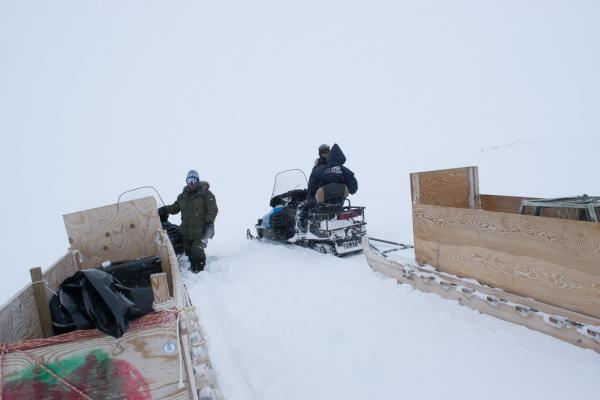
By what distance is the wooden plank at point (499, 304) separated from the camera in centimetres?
261

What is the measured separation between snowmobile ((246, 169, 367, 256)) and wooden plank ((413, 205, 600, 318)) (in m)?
1.85

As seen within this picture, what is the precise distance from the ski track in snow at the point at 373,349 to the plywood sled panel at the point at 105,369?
1.15 meters

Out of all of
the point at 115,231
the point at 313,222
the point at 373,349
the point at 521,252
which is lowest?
the point at 373,349

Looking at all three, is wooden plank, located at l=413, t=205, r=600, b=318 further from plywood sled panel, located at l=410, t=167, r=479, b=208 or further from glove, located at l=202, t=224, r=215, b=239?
glove, located at l=202, t=224, r=215, b=239

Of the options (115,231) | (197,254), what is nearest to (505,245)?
(115,231)

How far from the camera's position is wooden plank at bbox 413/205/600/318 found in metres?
2.61

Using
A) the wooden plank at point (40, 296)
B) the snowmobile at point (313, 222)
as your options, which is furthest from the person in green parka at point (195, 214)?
the wooden plank at point (40, 296)

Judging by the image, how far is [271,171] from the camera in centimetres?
2597

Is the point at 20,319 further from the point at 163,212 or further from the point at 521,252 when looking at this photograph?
the point at 163,212

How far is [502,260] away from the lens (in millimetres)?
3197

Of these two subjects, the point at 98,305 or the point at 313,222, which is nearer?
the point at 98,305

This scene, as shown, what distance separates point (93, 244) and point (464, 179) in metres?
3.79

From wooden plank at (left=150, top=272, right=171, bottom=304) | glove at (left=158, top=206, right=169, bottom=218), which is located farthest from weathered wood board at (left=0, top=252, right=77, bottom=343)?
glove at (left=158, top=206, right=169, bottom=218)

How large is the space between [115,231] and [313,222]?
2931mm
